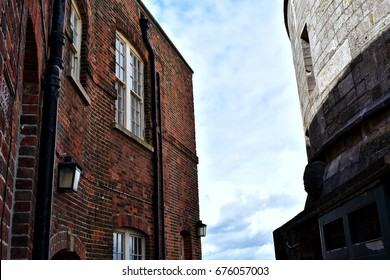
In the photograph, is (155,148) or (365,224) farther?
(155,148)

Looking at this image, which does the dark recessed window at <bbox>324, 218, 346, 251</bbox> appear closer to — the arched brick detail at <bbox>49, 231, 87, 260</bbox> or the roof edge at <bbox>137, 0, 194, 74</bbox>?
the arched brick detail at <bbox>49, 231, 87, 260</bbox>

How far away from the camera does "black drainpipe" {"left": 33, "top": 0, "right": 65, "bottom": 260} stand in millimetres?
4023

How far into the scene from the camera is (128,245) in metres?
7.64

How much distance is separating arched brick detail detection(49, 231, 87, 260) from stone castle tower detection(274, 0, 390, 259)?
3293mm

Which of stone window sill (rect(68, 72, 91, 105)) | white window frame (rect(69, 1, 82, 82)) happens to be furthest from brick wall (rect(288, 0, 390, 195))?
white window frame (rect(69, 1, 82, 82))

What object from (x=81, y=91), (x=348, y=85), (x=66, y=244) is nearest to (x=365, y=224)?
(x=348, y=85)

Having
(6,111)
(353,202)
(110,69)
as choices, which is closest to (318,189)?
(353,202)

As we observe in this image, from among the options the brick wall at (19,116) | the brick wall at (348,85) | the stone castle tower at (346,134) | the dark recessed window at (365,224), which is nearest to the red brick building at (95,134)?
the brick wall at (19,116)

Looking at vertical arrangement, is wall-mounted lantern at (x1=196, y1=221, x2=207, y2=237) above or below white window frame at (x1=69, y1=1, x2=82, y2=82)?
below

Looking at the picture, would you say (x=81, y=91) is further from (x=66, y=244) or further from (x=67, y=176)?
(x=66, y=244)

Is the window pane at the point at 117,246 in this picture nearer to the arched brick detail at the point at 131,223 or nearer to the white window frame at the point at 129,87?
the arched brick detail at the point at 131,223

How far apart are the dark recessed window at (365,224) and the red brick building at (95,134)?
3.23 m

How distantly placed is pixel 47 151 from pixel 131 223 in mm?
3673

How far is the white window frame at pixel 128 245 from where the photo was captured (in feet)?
23.9
